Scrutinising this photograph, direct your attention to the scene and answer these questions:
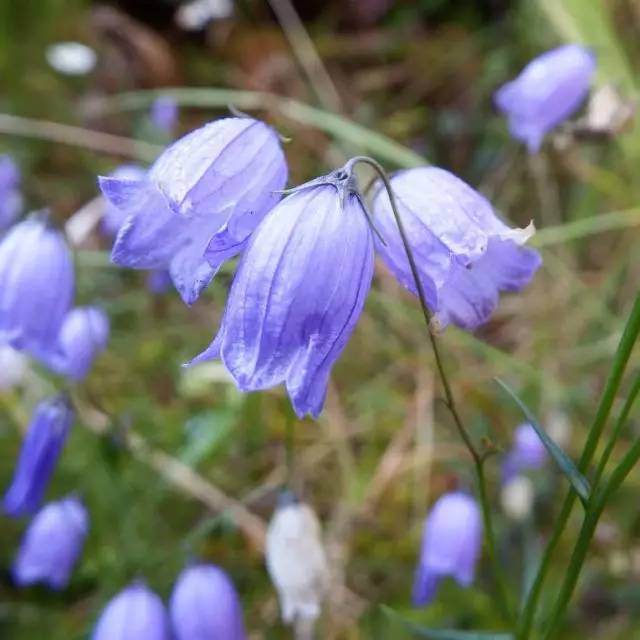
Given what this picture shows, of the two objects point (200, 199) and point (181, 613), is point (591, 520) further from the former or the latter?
point (181, 613)

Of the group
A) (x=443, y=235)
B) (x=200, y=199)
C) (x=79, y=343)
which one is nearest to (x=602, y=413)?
(x=443, y=235)

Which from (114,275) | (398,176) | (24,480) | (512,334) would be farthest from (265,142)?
(114,275)

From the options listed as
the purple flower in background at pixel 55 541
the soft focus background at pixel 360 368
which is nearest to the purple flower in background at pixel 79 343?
the soft focus background at pixel 360 368

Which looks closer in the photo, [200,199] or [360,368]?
[200,199]

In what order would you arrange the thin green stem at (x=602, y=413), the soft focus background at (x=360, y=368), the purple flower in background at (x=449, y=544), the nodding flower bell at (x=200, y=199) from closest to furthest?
the thin green stem at (x=602, y=413)
the nodding flower bell at (x=200, y=199)
the purple flower in background at (x=449, y=544)
the soft focus background at (x=360, y=368)

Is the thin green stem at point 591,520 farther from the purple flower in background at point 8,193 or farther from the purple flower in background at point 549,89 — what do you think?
the purple flower in background at point 8,193

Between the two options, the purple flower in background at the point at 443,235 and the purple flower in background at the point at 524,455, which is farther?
the purple flower in background at the point at 524,455
